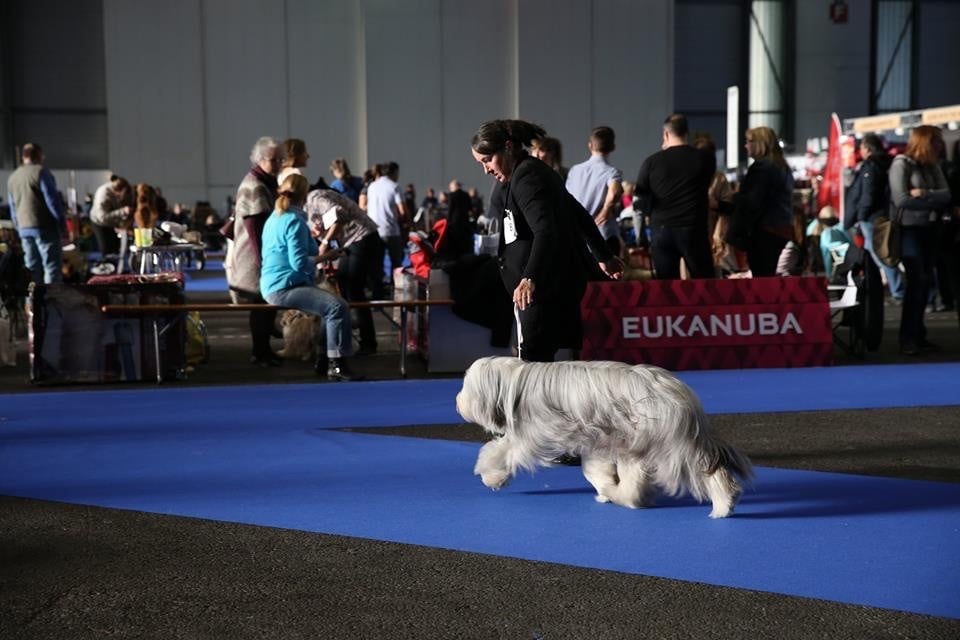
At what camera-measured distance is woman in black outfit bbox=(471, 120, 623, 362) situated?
4.68 metres

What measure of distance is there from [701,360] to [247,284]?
3216mm

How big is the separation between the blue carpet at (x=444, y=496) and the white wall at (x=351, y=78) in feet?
64.8

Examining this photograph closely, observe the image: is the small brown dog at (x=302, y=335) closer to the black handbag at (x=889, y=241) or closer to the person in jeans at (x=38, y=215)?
the person in jeans at (x=38, y=215)

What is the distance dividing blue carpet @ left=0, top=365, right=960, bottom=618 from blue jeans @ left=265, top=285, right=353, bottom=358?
62cm

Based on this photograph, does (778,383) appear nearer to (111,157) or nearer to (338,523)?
(338,523)

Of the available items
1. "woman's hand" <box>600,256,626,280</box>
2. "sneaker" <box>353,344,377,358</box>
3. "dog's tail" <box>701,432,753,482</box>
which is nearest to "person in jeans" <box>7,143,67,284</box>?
"sneaker" <box>353,344,377,358</box>

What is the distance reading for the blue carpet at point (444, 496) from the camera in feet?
11.8

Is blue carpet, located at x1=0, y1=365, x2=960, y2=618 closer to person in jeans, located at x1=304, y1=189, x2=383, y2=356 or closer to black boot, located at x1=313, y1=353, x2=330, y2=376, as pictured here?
black boot, located at x1=313, y1=353, x2=330, y2=376

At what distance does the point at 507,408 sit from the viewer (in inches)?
161

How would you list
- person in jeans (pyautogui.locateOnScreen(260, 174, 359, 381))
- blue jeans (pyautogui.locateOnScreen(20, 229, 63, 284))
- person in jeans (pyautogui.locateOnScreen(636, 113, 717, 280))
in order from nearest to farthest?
person in jeans (pyautogui.locateOnScreen(260, 174, 359, 381)) → person in jeans (pyautogui.locateOnScreen(636, 113, 717, 280)) → blue jeans (pyautogui.locateOnScreen(20, 229, 63, 284))

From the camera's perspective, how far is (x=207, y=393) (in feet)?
23.1

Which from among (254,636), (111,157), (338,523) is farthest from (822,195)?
(111,157)

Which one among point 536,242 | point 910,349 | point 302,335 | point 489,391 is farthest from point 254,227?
point 910,349

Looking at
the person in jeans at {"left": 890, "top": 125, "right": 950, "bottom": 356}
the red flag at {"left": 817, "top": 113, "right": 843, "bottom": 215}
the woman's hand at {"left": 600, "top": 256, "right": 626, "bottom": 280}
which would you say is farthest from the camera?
the red flag at {"left": 817, "top": 113, "right": 843, "bottom": 215}
